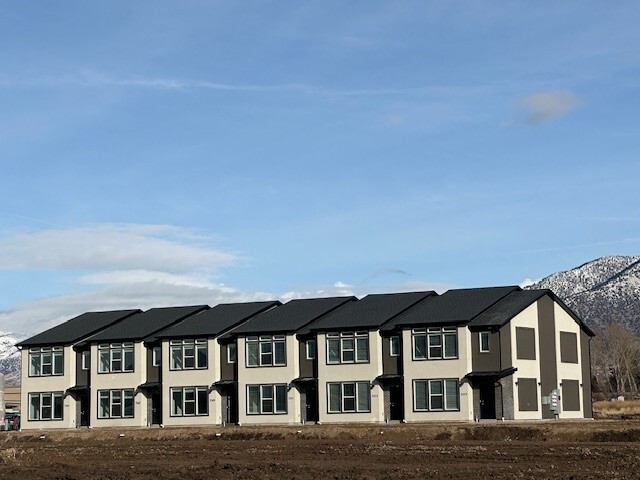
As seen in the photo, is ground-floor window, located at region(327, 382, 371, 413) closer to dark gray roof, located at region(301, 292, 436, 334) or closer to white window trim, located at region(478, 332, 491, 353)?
dark gray roof, located at region(301, 292, 436, 334)

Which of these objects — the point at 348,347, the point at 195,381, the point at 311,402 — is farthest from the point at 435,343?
the point at 195,381

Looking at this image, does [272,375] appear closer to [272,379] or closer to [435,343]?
[272,379]

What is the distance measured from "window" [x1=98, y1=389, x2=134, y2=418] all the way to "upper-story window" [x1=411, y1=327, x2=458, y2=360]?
791 inches

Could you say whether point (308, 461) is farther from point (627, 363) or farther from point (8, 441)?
point (627, 363)

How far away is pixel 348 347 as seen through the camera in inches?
2721

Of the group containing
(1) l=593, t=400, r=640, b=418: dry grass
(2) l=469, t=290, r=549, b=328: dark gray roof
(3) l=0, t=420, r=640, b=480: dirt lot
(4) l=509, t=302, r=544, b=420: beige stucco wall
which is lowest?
(1) l=593, t=400, r=640, b=418: dry grass

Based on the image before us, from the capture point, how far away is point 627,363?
463ft

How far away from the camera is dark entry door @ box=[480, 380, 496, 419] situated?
6556cm

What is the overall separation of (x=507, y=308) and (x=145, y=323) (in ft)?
83.0

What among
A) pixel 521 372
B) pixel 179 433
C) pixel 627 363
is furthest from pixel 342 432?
pixel 627 363

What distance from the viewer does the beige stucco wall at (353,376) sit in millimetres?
68062

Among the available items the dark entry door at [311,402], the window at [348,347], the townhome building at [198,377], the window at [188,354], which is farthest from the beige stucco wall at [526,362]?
the window at [188,354]

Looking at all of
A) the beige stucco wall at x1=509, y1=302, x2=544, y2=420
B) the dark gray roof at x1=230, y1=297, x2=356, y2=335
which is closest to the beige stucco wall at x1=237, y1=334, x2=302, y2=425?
the dark gray roof at x1=230, y1=297, x2=356, y2=335

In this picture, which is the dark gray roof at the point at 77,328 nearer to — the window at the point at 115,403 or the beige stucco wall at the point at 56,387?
the beige stucco wall at the point at 56,387
